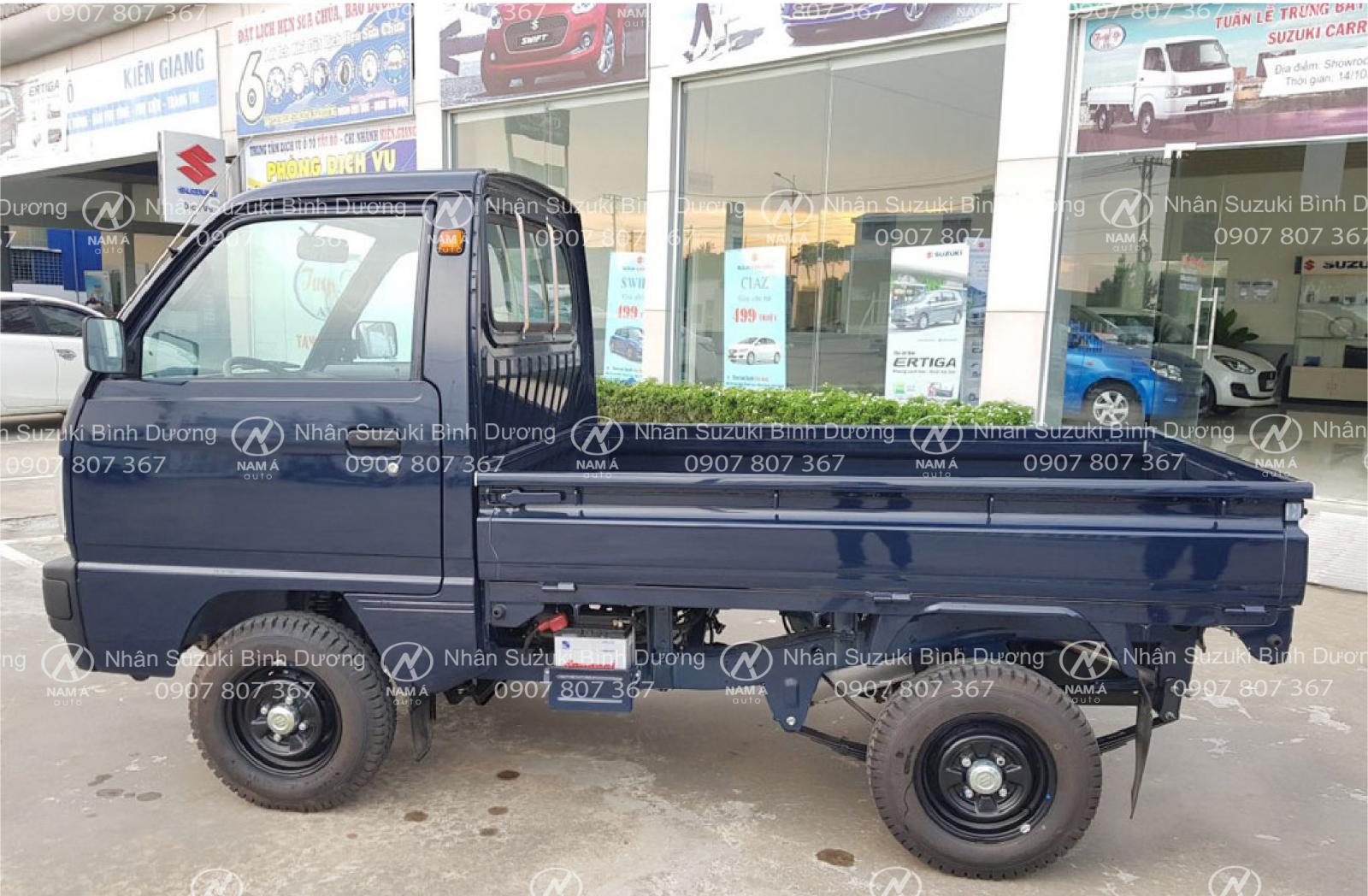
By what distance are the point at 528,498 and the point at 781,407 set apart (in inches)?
216

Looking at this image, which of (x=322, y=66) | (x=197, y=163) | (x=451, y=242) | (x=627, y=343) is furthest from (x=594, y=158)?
(x=451, y=242)

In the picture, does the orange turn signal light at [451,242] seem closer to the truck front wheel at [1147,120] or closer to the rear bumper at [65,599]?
the rear bumper at [65,599]

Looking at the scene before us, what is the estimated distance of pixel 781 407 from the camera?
861 centimetres

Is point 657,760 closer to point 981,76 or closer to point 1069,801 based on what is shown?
point 1069,801

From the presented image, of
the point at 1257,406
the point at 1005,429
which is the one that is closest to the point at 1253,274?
the point at 1257,406

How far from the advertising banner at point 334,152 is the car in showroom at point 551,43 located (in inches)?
65.5

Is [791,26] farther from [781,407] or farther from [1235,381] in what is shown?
[1235,381]

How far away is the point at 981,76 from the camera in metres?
8.31

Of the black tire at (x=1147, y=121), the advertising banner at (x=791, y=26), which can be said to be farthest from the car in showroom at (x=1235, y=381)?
the advertising banner at (x=791, y=26)

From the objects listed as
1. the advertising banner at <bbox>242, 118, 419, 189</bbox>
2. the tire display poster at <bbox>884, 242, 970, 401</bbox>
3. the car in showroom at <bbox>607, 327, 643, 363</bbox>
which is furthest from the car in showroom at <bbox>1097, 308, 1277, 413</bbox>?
the advertising banner at <bbox>242, 118, 419, 189</bbox>

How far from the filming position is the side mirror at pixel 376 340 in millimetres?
3420

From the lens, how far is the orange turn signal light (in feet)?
11.0

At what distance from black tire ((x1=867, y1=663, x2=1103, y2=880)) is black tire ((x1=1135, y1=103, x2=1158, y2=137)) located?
18.9ft

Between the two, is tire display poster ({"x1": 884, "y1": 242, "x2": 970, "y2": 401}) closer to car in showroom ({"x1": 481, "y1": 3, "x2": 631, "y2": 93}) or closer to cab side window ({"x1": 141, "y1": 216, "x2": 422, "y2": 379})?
car in showroom ({"x1": 481, "y1": 3, "x2": 631, "y2": 93})
